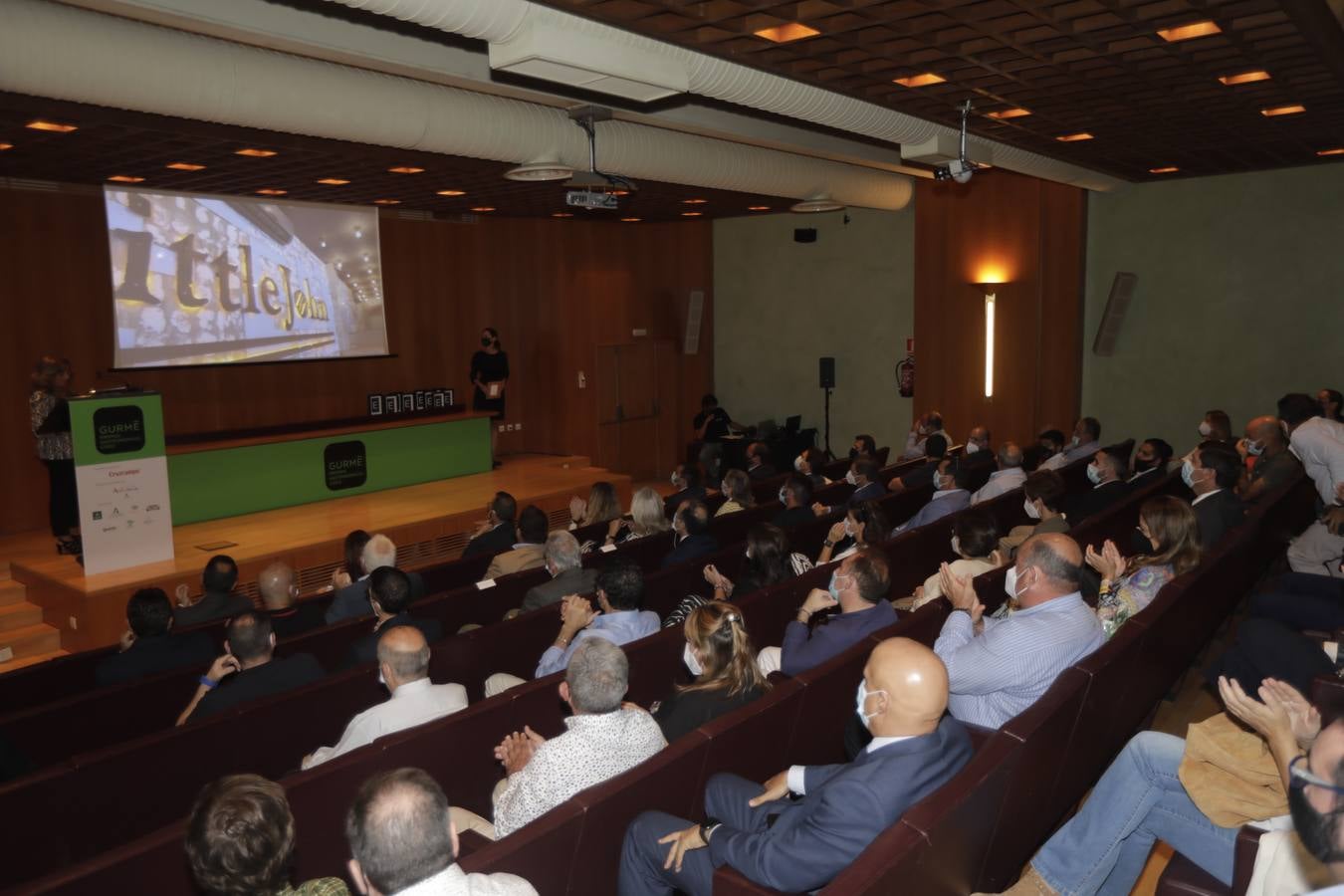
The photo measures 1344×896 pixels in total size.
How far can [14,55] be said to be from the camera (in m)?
4.08

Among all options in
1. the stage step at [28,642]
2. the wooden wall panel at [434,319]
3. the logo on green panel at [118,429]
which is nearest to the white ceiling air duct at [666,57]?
the logo on green panel at [118,429]

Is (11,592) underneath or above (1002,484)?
underneath

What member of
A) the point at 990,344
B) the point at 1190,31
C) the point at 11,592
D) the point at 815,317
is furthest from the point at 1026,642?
the point at 815,317

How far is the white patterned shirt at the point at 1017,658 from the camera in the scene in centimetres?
319

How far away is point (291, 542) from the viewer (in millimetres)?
7949

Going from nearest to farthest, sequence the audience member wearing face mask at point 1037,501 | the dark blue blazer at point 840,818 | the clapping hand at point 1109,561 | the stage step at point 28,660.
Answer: the dark blue blazer at point 840,818 < the clapping hand at point 1109,561 < the audience member wearing face mask at point 1037,501 < the stage step at point 28,660

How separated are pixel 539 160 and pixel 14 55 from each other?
305 cm

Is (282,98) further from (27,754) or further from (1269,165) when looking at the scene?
(1269,165)

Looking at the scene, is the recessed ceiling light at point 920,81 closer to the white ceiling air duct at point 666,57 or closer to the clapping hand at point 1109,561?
the white ceiling air duct at point 666,57

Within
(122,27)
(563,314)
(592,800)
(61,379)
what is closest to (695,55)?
(122,27)

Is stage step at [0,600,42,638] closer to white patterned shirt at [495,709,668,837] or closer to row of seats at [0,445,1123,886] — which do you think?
row of seats at [0,445,1123,886]

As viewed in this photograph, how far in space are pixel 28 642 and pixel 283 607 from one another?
3.11m

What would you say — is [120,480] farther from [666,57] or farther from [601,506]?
[666,57]

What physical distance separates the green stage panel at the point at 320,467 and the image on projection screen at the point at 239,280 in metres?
1.29
